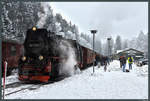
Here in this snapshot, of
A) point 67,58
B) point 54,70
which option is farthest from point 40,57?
point 67,58

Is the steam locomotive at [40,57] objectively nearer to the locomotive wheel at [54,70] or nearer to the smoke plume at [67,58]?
the locomotive wheel at [54,70]

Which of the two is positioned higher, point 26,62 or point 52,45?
point 52,45

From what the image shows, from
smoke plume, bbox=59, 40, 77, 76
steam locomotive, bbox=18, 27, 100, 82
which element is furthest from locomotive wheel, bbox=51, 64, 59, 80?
smoke plume, bbox=59, 40, 77, 76

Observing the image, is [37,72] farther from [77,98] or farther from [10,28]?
[10,28]

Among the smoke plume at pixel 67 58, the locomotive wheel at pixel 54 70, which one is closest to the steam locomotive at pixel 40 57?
the locomotive wheel at pixel 54 70

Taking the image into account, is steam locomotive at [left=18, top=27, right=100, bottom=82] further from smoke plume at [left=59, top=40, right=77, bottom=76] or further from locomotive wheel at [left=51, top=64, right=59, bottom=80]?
smoke plume at [left=59, top=40, right=77, bottom=76]

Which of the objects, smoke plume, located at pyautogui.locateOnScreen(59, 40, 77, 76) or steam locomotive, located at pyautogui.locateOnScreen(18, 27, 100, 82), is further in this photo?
smoke plume, located at pyautogui.locateOnScreen(59, 40, 77, 76)

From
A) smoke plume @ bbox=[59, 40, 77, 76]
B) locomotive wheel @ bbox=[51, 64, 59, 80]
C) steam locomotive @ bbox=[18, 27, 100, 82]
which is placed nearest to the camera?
steam locomotive @ bbox=[18, 27, 100, 82]

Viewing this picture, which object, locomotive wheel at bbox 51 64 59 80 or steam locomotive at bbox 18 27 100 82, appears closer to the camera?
steam locomotive at bbox 18 27 100 82

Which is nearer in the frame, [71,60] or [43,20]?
[71,60]

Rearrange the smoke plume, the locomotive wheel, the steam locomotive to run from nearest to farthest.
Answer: the steam locomotive < the locomotive wheel < the smoke plume

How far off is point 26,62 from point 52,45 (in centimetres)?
211

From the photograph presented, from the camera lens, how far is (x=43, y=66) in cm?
991

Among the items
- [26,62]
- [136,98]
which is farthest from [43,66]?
[136,98]
